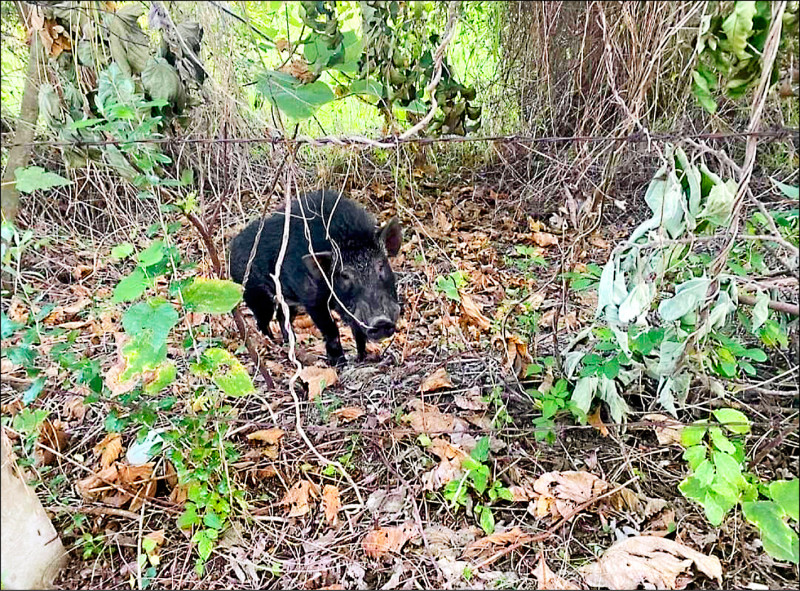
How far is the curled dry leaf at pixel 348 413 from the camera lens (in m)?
3.09

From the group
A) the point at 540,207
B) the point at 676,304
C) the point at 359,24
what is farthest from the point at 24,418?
the point at 540,207

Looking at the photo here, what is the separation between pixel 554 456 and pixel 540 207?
3142 millimetres

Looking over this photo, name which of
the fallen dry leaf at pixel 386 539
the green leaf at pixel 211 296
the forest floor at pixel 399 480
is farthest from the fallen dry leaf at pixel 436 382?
the green leaf at pixel 211 296

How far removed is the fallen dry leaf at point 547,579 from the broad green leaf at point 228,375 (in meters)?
1.24

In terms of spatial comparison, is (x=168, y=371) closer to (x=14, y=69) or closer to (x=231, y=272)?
(x=231, y=272)

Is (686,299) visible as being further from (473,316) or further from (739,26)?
(473,316)

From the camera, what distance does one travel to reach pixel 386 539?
2.38m

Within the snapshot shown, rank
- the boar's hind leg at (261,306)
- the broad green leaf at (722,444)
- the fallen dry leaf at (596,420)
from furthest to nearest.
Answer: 1. the boar's hind leg at (261,306)
2. the fallen dry leaf at (596,420)
3. the broad green leaf at (722,444)

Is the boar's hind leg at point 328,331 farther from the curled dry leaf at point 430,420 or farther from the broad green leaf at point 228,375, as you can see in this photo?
the broad green leaf at point 228,375

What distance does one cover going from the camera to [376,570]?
7.48 ft

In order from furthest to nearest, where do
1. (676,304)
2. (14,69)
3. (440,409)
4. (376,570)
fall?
(14,69), (440,409), (376,570), (676,304)

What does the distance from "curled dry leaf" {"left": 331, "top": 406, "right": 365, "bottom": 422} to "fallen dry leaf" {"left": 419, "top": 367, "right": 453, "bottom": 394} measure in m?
0.35

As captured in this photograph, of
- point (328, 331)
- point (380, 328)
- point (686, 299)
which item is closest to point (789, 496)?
point (686, 299)

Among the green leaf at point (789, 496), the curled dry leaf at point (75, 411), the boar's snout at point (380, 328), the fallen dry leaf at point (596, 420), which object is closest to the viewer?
the green leaf at point (789, 496)
